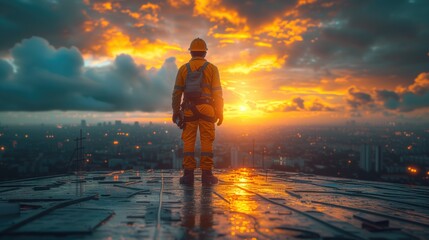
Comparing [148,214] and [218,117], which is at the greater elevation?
[218,117]

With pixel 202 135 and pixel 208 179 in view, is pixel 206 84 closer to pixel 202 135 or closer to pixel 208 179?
pixel 202 135

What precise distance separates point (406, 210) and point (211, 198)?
2.79m

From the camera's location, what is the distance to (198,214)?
439cm

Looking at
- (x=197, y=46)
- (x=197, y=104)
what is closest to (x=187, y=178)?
(x=197, y=104)

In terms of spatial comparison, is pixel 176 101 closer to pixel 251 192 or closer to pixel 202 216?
pixel 251 192

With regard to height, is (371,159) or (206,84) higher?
(206,84)

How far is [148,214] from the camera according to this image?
4.33m

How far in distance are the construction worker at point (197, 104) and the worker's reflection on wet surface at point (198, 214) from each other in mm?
1978

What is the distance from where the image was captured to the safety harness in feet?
27.8

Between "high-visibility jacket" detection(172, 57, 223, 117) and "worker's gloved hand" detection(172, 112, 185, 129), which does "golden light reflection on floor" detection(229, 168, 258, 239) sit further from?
"high-visibility jacket" detection(172, 57, 223, 117)

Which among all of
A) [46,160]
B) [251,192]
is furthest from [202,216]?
[46,160]

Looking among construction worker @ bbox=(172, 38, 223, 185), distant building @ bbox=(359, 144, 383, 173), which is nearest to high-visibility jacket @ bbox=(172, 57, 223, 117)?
construction worker @ bbox=(172, 38, 223, 185)

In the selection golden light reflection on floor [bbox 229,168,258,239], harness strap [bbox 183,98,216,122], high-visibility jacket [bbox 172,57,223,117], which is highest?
high-visibility jacket [bbox 172,57,223,117]

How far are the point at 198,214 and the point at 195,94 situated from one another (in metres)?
4.43
